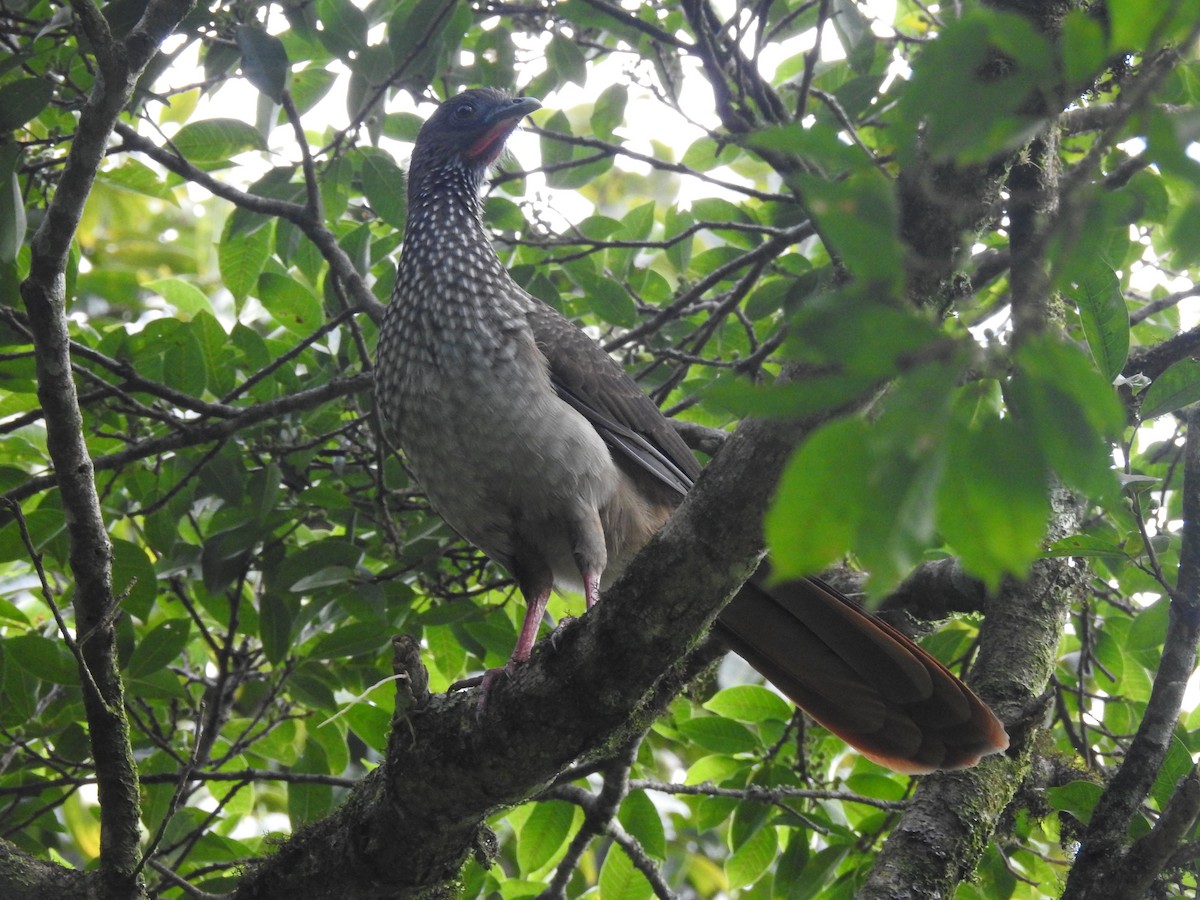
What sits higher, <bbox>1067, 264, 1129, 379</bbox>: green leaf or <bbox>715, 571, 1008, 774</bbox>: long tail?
<bbox>1067, 264, 1129, 379</bbox>: green leaf

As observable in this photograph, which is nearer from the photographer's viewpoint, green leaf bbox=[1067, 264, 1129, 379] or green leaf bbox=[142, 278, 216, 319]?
green leaf bbox=[1067, 264, 1129, 379]

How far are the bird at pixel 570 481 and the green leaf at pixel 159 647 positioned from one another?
919 millimetres

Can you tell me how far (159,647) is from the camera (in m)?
3.69

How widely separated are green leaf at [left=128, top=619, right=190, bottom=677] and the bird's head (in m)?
1.89

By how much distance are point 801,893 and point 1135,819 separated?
1.18m

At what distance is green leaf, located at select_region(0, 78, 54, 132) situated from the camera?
3.42 meters

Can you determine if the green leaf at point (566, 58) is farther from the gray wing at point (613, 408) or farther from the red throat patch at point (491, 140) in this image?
the gray wing at point (613, 408)

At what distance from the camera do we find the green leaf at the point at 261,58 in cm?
363

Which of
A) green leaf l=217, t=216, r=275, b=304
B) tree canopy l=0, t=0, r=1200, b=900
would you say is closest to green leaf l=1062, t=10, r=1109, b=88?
tree canopy l=0, t=0, r=1200, b=900

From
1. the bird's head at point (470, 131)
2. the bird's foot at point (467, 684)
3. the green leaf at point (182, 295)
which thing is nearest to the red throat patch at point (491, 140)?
the bird's head at point (470, 131)

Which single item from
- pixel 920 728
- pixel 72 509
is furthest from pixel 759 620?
pixel 72 509

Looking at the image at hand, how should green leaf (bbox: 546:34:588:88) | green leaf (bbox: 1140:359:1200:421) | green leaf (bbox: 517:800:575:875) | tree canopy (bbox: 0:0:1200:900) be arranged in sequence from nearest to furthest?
tree canopy (bbox: 0:0:1200:900) < green leaf (bbox: 1140:359:1200:421) < green leaf (bbox: 517:800:575:875) < green leaf (bbox: 546:34:588:88)

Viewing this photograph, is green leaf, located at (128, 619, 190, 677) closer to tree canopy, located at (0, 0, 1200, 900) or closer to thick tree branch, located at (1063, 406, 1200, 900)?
tree canopy, located at (0, 0, 1200, 900)

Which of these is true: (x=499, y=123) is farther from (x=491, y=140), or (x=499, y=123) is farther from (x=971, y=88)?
(x=971, y=88)
